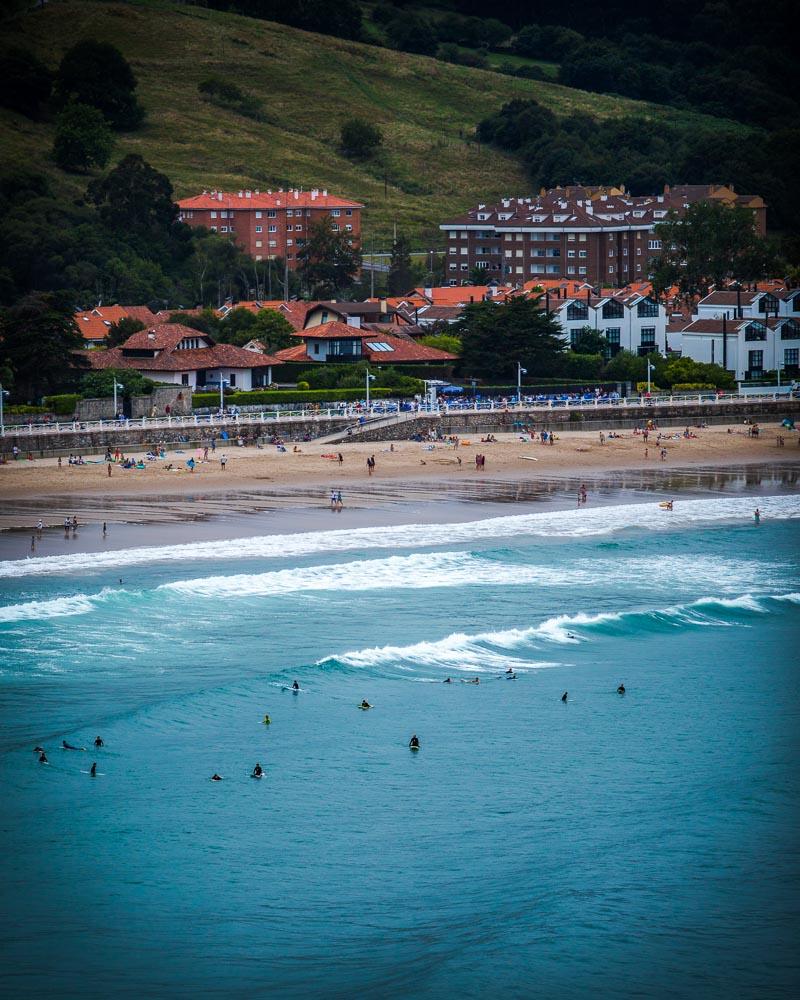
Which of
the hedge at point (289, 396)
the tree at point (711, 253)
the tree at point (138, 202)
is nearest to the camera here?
the hedge at point (289, 396)

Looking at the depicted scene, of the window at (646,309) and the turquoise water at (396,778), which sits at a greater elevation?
the window at (646,309)

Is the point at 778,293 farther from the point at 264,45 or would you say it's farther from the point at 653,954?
the point at 264,45

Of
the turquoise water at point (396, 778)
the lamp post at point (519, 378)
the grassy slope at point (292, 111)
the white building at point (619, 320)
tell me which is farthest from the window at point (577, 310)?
the grassy slope at point (292, 111)

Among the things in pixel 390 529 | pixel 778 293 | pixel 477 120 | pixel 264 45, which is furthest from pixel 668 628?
pixel 264 45

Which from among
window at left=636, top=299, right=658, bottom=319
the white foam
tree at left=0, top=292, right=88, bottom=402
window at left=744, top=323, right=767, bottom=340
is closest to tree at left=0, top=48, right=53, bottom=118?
window at left=636, top=299, right=658, bottom=319

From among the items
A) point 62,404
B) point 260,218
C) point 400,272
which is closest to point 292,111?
point 260,218

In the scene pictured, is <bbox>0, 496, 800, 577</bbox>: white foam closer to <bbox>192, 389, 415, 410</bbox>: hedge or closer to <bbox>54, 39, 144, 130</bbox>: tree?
<bbox>192, 389, 415, 410</bbox>: hedge

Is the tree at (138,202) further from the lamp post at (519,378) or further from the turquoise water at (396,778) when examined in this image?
the turquoise water at (396,778)
